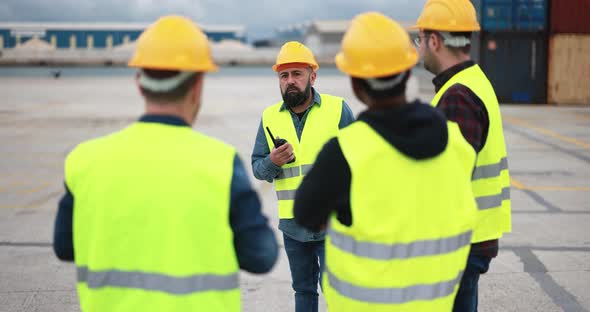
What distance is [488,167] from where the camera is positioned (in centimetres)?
291

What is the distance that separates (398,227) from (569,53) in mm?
25173

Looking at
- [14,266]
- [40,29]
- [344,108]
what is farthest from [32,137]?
[40,29]

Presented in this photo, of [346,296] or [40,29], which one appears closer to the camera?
[346,296]

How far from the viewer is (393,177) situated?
2.09 meters

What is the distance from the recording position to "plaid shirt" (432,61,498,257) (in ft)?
9.08

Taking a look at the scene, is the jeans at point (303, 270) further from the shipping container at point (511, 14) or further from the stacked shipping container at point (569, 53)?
the stacked shipping container at point (569, 53)

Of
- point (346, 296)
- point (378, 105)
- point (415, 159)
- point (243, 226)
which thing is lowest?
point (346, 296)

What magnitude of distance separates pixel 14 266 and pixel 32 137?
10.00 m

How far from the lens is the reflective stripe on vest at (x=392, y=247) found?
2.14 meters

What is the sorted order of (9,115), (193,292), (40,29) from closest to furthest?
(193,292)
(9,115)
(40,29)

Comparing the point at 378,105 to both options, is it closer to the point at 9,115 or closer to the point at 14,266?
the point at 14,266

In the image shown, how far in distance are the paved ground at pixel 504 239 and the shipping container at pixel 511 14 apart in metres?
6.68

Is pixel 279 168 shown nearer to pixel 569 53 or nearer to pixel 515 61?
pixel 515 61

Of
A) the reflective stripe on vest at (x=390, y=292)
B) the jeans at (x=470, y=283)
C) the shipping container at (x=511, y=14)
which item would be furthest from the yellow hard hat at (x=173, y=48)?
the shipping container at (x=511, y=14)
